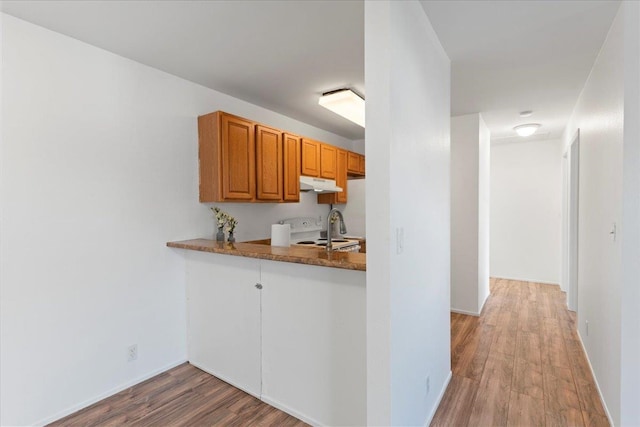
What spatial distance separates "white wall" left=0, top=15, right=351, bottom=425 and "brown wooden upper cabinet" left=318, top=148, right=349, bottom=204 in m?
2.06

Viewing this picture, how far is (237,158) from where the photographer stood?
9.66 ft

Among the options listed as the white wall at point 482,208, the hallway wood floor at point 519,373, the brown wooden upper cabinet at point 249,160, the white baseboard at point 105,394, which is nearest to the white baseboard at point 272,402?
the white baseboard at point 105,394

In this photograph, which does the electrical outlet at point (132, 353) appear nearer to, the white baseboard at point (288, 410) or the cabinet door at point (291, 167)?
the white baseboard at point (288, 410)

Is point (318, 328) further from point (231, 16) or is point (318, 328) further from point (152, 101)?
point (152, 101)

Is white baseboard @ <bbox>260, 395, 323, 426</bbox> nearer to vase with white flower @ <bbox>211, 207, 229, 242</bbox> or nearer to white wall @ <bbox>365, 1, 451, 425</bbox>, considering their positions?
white wall @ <bbox>365, 1, 451, 425</bbox>

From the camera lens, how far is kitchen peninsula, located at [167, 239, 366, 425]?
180cm

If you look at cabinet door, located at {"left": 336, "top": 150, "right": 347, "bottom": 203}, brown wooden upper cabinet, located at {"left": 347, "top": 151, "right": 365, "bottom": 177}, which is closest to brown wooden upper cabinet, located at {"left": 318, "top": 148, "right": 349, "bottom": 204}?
cabinet door, located at {"left": 336, "top": 150, "right": 347, "bottom": 203}

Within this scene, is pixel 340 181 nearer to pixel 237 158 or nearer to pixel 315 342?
pixel 237 158

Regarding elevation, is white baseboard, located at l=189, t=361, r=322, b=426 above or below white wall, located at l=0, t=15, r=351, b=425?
below

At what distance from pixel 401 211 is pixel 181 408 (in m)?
2.00

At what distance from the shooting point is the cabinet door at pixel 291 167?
352 centimetres

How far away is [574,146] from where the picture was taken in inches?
148

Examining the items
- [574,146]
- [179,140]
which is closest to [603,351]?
[574,146]

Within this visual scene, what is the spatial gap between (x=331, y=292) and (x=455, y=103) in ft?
9.19
